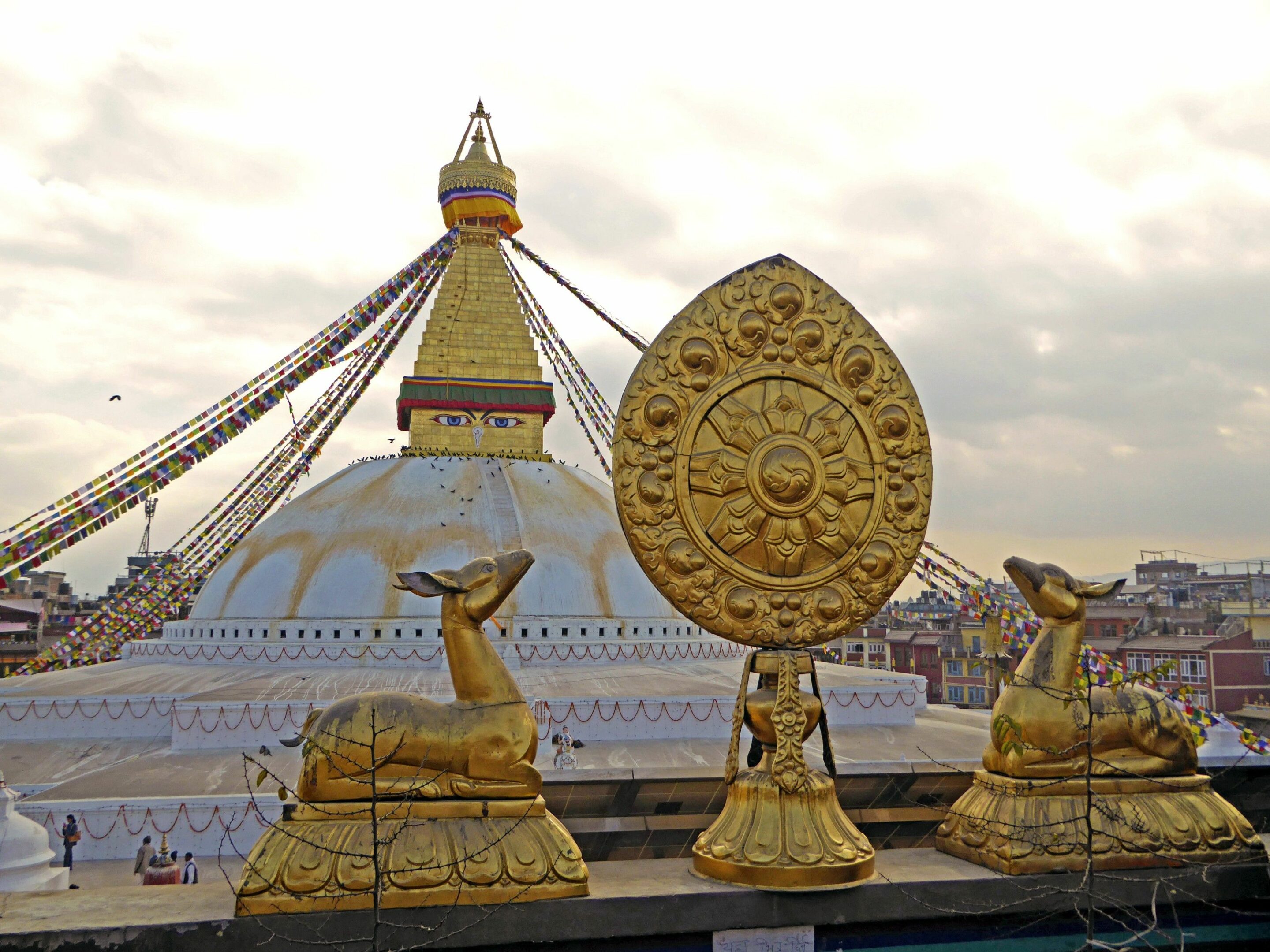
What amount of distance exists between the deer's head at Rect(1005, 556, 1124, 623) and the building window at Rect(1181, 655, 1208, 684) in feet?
99.2

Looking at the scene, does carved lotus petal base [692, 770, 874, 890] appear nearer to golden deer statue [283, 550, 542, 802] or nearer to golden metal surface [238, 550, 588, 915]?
golden metal surface [238, 550, 588, 915]

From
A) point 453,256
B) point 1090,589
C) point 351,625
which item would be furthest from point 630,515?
point 453,256

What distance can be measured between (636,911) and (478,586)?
55.0 inches

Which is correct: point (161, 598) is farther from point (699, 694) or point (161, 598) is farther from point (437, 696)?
point (699, 694)

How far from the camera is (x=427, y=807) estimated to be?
11.8 ft

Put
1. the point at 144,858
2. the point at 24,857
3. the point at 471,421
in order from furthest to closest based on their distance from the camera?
the point at 471,421, the point at 144,858, the point at 24,857

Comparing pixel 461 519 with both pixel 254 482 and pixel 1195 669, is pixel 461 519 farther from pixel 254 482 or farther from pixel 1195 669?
pixel 1195 669

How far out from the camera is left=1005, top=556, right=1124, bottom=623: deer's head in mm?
4238

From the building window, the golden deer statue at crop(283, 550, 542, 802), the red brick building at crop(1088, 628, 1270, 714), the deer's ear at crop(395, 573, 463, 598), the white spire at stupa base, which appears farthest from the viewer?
the building window

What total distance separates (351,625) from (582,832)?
14.0 m

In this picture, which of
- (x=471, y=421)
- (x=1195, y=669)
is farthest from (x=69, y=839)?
(x=1195, y=669)

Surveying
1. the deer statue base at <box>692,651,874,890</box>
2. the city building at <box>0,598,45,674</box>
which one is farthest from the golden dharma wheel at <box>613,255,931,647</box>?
the city building at <box>0,598,45,674</box>

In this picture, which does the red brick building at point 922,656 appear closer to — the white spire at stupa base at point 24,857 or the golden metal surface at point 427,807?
the white spire at stupa base at point 24,857

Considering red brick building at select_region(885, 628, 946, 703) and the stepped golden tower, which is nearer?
the stepped golden tower
